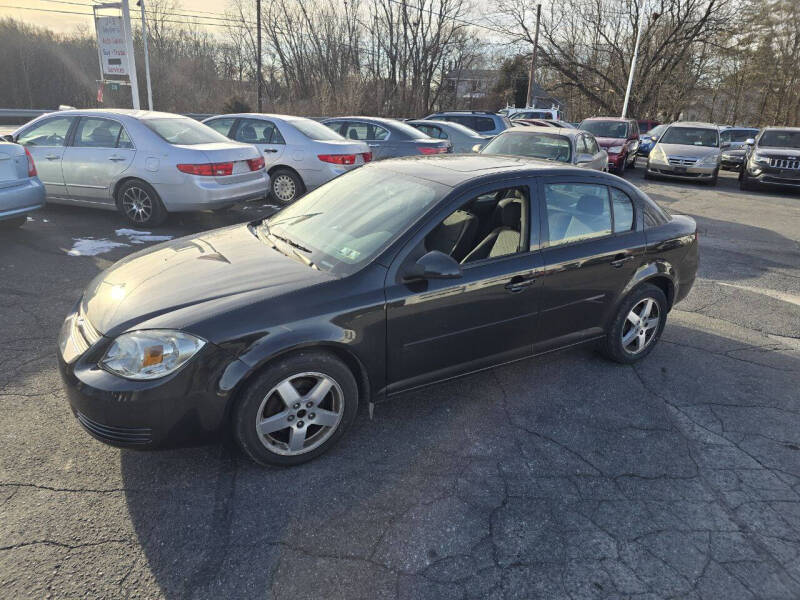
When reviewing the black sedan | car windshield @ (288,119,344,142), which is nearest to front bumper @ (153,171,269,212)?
car windshield @ (288,119,344,142)

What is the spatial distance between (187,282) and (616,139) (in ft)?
56.0

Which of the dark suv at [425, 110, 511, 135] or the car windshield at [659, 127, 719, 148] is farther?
the car windshield at [659, 127, 719, 148]

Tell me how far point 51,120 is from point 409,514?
805 cm

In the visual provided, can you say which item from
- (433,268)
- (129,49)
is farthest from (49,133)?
(129,49)

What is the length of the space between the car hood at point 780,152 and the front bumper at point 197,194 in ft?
46.0

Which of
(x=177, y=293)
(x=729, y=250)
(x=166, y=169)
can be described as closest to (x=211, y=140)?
(x=166, y=169)

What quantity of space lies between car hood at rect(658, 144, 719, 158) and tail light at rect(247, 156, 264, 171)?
12.1 m

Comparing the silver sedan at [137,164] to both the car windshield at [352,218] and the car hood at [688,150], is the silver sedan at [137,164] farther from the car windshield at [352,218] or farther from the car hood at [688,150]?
the car hood at [688,150]

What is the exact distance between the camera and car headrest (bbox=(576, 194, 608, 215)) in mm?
3793

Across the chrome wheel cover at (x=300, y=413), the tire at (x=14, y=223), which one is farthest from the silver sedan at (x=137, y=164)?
the chrome wheel cover at (x=300, y=413)

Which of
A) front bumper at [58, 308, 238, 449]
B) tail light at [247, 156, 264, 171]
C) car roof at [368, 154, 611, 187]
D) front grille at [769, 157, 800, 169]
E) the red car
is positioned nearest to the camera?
front bumper at [58, 308, 238, 449]

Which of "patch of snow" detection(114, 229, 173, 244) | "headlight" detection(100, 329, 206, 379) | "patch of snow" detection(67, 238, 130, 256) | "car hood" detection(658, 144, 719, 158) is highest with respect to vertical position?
"car hood" detection(658, 144, 719, 158)

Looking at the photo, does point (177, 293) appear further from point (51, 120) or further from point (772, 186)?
point (772, 186)

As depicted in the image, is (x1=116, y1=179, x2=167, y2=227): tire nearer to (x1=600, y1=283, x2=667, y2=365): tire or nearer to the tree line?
(x1=600, y1=283, x2=667, y2=365): tire
